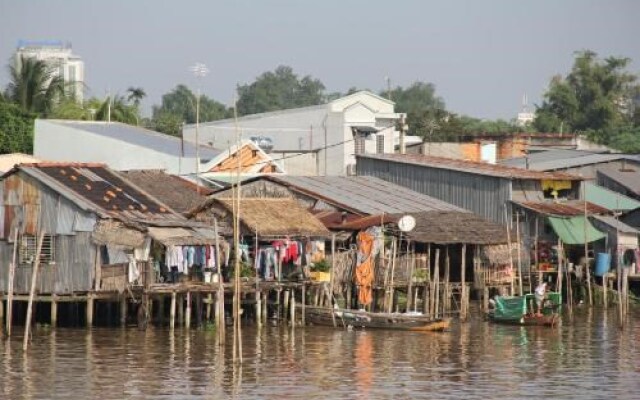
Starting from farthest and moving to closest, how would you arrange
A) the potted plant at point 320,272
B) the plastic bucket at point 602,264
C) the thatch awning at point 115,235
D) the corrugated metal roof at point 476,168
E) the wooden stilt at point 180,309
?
the plastic bucket at point 602,264 → the corrugated metal roof at point 476,168 → the potted plant at point 320,272 → the wooden stilt at point 180,309 → the thatch awning at point 115,235

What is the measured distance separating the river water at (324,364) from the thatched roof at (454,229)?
2615mm

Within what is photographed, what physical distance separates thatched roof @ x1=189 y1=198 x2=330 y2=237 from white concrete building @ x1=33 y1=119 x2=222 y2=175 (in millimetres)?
8187

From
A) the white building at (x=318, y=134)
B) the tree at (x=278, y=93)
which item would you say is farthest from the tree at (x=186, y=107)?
the white building at (x=318, y=134)

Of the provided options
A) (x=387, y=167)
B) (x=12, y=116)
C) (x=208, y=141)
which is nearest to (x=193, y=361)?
(x=387, y=167)

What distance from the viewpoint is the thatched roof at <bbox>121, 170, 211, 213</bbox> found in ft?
129

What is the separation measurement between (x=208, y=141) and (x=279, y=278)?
2039 cm

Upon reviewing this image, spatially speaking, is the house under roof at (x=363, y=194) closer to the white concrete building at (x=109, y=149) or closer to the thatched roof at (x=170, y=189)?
the thatched roof at (x=170, y=189)

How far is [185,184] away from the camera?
4184cm

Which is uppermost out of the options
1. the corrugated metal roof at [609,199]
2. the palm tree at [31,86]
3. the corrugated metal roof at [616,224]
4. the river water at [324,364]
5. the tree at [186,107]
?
the tree at [186,107]

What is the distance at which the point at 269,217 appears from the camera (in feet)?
122

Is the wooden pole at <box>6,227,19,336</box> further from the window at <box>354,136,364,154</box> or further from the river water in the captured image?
the window at <box>354,136,364,154</box>

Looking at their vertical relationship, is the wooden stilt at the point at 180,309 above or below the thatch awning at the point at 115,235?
below

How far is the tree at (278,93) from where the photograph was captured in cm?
11094

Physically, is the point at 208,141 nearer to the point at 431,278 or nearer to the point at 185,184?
the point at 185,184
